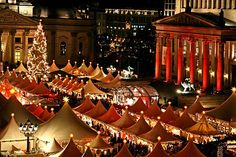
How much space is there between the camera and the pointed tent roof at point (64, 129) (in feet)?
124

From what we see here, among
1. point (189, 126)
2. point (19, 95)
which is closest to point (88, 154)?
point (189, 126)

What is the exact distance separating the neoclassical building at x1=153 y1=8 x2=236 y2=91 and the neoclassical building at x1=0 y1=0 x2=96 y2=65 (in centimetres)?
2309

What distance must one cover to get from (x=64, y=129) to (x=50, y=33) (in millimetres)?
61824

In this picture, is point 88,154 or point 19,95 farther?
point 19,95

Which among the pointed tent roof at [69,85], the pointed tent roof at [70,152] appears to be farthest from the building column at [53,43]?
the pointed tent roof at [70,152]

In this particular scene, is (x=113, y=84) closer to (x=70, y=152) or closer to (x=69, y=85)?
(x=69, y=85)

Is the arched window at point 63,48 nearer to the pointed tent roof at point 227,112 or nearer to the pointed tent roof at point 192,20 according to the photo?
the pointed tent roof at point 192,20

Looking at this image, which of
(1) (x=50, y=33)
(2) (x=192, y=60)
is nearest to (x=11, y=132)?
(2) (x=192, y=60)

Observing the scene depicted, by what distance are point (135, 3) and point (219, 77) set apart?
275ft

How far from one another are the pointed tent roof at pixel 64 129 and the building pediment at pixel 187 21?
31.2 meters

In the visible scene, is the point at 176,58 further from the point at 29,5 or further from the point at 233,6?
the point at 29,5

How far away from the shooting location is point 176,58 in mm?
78625

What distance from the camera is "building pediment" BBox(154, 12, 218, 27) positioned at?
68863mm

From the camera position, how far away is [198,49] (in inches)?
2936
